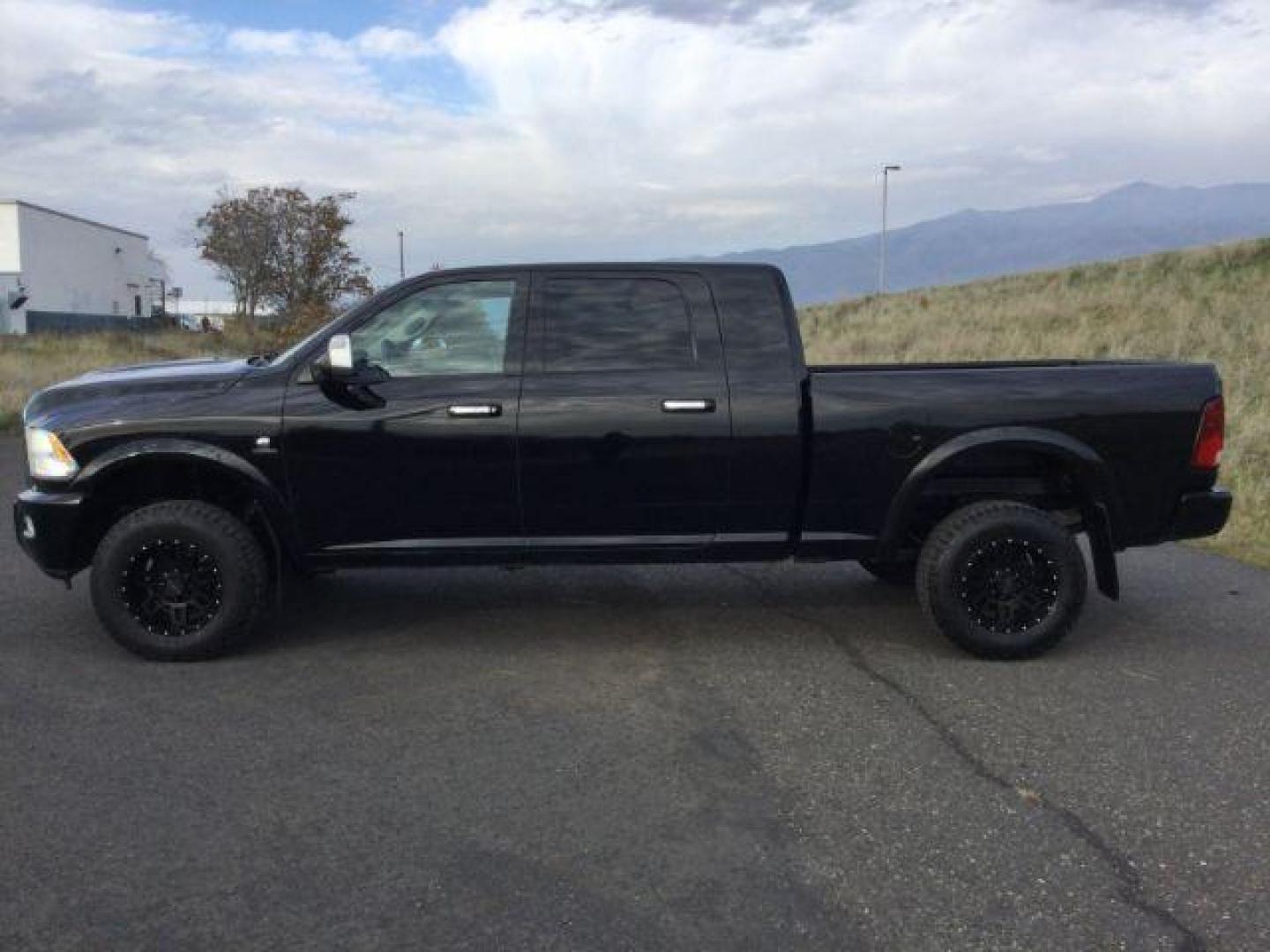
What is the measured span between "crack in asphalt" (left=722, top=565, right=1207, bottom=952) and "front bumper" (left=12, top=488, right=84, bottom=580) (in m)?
3.56

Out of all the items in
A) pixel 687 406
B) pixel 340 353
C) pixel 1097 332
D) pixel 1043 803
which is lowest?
pixel 1043 803

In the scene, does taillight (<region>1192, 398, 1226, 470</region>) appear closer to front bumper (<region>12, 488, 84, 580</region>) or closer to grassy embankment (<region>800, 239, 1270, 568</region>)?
grassy embankment (<region>800, 239, 1270, 568</region>)

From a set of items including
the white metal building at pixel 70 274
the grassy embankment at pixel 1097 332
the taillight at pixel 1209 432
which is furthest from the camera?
the white metal building at pixel 70 274

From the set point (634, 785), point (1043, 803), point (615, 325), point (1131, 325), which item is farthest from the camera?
point (1131, 325)

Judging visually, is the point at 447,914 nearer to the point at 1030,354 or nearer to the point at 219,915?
the point at 219,915

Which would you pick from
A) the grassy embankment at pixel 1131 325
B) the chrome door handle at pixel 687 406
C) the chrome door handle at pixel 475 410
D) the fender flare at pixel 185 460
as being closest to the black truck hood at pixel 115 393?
the fender flare at pixel 185 460

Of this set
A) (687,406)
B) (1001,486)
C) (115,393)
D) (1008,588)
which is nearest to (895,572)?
(1001,486)

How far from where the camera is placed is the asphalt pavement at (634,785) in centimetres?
283

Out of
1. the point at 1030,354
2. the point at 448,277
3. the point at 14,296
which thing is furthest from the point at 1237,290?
the point at 14,296

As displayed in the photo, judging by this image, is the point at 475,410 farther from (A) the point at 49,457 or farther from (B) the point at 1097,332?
(B) the point at 1097,332

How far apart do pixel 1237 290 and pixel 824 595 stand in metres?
21.0

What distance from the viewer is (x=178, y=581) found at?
4863mm

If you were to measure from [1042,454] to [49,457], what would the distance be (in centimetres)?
464

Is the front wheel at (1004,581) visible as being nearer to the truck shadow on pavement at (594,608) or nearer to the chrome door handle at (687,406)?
the truck shadow on pavement at (594,608)
